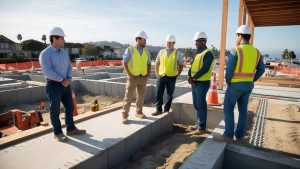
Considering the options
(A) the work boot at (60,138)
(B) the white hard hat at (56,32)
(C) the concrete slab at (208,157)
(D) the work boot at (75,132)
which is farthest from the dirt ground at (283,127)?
(B) the white hard hat at (56,32)

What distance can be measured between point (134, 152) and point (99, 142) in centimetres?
82

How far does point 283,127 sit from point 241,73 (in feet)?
7.34

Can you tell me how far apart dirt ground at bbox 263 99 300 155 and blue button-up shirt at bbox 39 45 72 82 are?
383cm

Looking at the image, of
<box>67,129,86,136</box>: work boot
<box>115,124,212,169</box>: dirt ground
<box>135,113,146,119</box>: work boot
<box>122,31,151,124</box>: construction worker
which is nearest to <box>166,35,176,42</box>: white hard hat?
<box>122,31,151,124</box>: construction worker

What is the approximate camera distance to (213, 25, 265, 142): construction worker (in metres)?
3.52

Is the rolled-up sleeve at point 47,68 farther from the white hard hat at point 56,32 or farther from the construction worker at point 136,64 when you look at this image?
the construction worker at point 136,64

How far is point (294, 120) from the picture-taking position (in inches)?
209

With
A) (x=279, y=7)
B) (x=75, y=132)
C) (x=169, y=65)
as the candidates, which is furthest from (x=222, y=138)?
(x=279, y=7)

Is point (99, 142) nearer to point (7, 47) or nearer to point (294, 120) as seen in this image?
point (294, 120)

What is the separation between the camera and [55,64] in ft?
12.3

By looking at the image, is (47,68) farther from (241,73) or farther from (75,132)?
(241,73)

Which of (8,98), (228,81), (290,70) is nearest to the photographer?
(228,81)

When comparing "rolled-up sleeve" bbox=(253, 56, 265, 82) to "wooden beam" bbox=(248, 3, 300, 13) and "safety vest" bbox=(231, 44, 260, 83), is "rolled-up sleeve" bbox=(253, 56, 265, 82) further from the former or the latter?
"wooden beam" bbox=(248, 3, 300, 13)

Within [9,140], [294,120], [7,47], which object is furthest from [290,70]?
[7,47]
